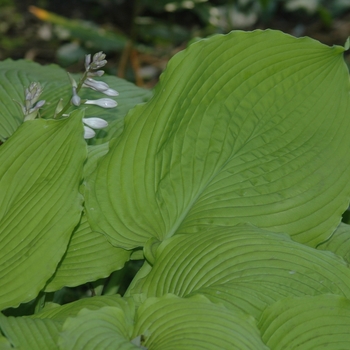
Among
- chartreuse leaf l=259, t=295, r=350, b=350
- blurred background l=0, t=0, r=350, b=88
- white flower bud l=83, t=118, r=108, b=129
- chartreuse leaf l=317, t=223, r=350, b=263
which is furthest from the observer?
blurred background l=0, t=0, r=350, b=88

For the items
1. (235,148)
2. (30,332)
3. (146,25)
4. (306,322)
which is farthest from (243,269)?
(146,25)

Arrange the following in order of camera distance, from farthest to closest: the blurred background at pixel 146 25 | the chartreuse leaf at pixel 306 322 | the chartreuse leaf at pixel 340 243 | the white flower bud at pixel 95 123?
the blurred background at pixel 146 25, the chartreuse leaf at pixel 340 243, the white flower bud at pixel 95 123, the chartreuse leaf at pixel 306 322

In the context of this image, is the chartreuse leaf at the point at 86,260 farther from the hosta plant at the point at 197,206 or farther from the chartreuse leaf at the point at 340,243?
the chartreuse leaf at the point at 340,243

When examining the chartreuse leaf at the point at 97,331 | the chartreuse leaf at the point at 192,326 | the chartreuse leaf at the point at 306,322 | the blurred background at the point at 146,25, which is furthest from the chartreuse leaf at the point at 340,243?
the blurred background at the point at 146,25

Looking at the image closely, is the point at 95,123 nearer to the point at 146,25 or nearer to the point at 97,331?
the point at 97,331

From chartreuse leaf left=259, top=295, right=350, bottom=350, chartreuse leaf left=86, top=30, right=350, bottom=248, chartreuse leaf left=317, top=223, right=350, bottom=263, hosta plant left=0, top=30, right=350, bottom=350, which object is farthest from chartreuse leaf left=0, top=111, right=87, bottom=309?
chartreuse leaf left=317, top=223, right=350, bottom=263

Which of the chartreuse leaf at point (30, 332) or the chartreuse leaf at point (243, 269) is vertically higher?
the chartreuse leaf at point (243, 269)

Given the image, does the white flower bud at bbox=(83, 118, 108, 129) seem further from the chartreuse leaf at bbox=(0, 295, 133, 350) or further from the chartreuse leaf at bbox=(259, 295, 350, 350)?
the chartreuse leaf at bbox=(259, 295, 350, 350)
